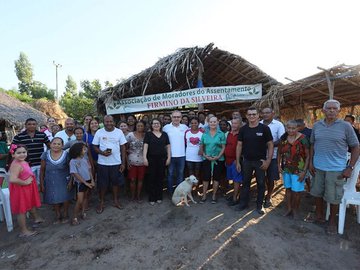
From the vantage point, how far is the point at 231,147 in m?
4.32

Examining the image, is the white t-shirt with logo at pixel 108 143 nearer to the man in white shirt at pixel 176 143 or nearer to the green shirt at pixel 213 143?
the man in white shirt at pixel 176 143

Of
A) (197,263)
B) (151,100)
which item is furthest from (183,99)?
(197,263)

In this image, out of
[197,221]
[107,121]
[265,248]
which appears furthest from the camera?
[107,121]

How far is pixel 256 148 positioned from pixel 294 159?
0.61 meters

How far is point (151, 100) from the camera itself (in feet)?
23.4

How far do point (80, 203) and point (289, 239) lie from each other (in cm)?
317

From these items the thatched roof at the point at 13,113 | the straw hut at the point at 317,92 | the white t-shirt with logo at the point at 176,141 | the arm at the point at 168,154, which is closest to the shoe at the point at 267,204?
the white t-shirt with logo at the point at 176,141

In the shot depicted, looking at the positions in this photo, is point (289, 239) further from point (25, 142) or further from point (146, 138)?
point (25, 142)

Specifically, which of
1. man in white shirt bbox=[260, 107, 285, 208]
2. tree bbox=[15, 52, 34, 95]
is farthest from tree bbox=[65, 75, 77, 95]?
man in white shirt bbox=[260, 107, 285, 208]

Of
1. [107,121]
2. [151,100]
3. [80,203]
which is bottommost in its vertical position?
[80,203]

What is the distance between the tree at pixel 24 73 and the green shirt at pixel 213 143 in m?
42.7

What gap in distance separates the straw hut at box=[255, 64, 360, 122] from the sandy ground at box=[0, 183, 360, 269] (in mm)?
2498

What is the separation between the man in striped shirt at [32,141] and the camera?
4191mm

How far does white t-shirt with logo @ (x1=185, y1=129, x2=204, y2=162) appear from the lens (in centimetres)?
455
